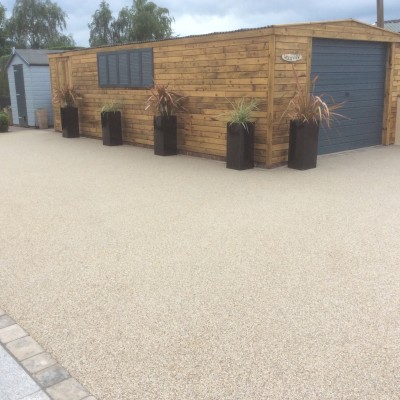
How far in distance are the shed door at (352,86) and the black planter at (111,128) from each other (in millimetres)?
4221

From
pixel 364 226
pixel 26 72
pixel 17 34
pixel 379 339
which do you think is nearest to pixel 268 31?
Result: pixel 364 226

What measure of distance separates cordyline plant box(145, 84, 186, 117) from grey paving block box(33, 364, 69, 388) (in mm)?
6668

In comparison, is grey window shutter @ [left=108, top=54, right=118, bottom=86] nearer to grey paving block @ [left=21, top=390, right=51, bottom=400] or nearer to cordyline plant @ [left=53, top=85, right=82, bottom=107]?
cordyline plant @ [left=53, top=85, right=82, bottom=107]

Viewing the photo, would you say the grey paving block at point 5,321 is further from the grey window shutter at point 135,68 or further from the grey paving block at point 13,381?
the grey window shutter at point 135,68

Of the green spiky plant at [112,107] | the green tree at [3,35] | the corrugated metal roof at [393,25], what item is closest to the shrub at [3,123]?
the green spiky plant at [112,107]

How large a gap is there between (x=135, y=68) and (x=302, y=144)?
4220 millimetres

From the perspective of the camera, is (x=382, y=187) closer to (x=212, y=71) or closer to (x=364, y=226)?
(x=364, y=226)

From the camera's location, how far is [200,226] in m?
4.61

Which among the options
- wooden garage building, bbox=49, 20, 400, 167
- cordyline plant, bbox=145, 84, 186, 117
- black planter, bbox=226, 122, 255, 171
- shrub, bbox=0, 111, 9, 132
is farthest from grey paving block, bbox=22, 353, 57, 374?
shrub, bbox=0, 111, 9, 132

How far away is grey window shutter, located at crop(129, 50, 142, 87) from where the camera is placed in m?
9.66

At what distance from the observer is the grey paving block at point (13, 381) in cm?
214

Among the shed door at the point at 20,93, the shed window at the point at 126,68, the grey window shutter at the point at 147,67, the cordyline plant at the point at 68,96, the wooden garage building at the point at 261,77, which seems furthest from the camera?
the shed door at the point at 20,93

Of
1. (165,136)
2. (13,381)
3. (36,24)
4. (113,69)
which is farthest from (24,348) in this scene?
(36,24)

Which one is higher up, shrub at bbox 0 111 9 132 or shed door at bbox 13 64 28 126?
shed door at bbox 13 64 28 126
